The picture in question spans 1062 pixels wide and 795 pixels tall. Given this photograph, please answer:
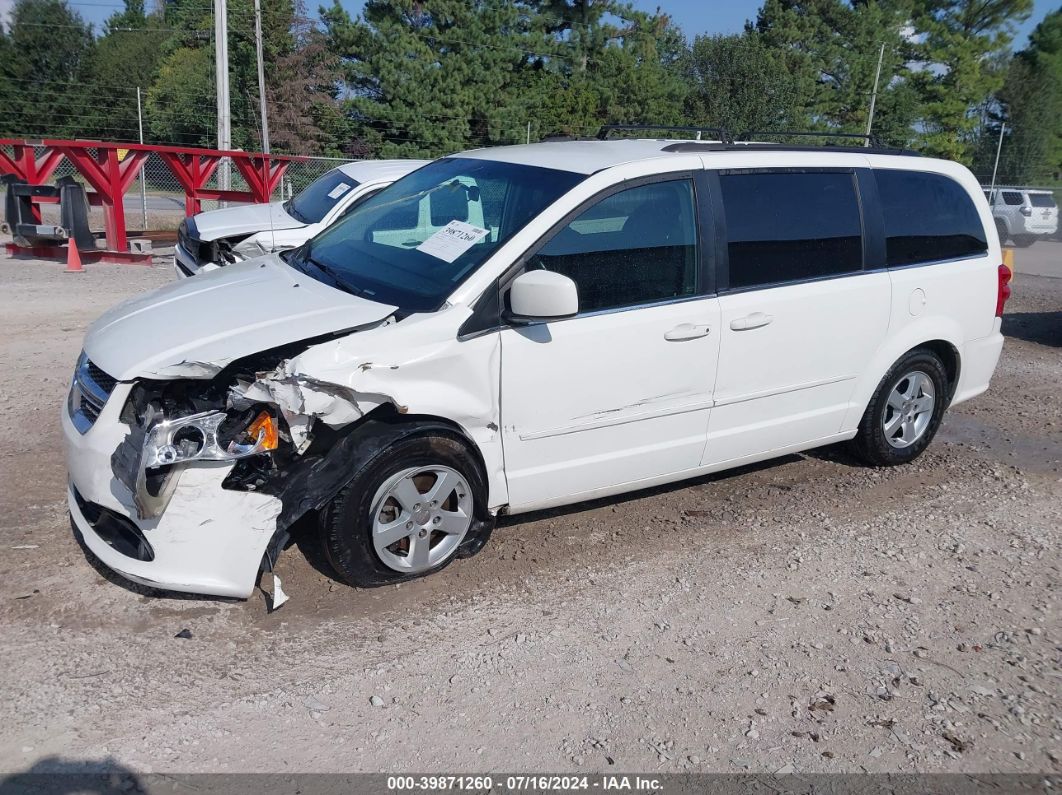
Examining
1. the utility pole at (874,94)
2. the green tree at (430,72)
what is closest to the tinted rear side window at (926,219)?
the green tree at (430,72)

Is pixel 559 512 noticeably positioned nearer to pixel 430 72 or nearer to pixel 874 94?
pixel 430 72

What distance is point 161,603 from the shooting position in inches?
150

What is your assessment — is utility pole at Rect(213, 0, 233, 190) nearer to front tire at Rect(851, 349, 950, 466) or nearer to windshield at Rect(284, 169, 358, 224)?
windshield at Rect(284, 169, 358, 224)

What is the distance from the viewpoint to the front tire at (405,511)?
148 inches

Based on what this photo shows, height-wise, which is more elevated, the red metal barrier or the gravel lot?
the red metal barrier

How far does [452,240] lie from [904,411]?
124 inches

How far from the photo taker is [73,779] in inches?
111

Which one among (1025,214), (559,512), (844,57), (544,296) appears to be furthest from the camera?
(844,57)

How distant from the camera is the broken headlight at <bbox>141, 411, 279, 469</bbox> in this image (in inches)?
135

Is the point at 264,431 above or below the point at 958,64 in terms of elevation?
below

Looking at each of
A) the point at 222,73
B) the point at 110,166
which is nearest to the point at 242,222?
the point at 110,166

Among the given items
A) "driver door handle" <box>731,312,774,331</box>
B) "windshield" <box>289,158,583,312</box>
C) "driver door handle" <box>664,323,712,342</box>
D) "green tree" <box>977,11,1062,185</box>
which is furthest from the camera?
"green tree" <box>977,11,1062,185</box>

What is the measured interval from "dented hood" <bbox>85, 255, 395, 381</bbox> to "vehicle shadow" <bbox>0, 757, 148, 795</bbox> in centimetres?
143

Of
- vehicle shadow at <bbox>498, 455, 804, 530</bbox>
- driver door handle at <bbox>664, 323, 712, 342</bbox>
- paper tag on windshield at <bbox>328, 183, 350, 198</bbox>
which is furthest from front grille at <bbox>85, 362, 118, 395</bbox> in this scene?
paper tag on windshield at <bbox>328, 183, 350, 198</bbox>
